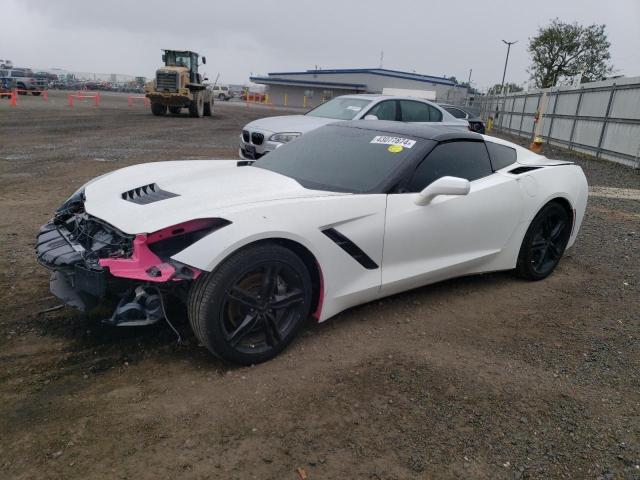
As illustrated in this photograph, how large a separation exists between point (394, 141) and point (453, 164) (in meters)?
0.51

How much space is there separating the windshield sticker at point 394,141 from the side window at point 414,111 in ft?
17.6

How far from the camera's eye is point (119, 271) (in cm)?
260

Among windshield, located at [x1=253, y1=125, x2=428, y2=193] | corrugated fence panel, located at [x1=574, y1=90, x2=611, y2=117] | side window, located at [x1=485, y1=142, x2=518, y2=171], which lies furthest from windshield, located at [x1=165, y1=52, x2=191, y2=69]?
side window, located at [x1=485, y1=142, x2=518, y2=171]

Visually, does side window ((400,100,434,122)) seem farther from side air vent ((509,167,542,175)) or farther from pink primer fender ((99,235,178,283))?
pink primer fender ((99,235,178,283))

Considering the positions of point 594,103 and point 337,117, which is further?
point 594,103

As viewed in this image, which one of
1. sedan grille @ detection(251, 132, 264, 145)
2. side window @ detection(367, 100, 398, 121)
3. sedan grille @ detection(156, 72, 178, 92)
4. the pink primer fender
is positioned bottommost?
the pink primer fender

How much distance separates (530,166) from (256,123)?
561 centimetres

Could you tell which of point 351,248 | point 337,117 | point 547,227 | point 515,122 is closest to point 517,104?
point 515,122

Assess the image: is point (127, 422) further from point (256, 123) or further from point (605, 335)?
point (256, 123)

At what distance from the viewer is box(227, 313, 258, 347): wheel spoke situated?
2.81m

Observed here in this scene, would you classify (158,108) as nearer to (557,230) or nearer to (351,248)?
(557,230)

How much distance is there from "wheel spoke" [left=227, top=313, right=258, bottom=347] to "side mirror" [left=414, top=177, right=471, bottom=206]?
1423 mm

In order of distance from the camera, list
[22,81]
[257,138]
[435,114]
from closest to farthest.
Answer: [257,138], [435,114], [22,81]

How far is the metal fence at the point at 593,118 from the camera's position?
42.8ft
